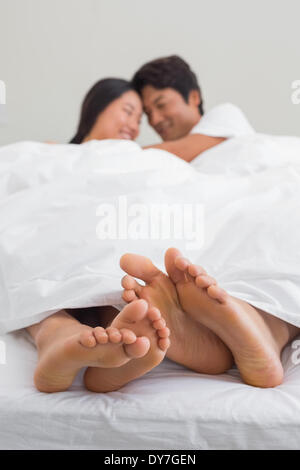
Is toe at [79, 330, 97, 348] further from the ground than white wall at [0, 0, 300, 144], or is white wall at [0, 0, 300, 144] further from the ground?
white wall at [0, 0, 300, 144]

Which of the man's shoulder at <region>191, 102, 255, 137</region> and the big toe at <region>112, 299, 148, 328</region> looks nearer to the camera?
the big toe at <region>112, 299, 148, 328</region>

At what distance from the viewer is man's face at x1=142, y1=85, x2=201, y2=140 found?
2.11 metres

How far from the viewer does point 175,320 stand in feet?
2.31

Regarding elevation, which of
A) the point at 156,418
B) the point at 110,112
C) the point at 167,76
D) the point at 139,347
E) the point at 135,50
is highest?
the point at 135,50

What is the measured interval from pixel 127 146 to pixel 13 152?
299mm

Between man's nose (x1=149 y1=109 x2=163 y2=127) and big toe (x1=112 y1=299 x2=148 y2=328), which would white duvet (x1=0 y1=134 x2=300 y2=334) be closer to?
big toe (x1=112 y1=299 x2=148 y2=328)

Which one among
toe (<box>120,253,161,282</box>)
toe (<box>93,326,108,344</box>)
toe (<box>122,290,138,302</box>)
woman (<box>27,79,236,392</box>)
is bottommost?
woman (<box>27,79,236,392</box>)

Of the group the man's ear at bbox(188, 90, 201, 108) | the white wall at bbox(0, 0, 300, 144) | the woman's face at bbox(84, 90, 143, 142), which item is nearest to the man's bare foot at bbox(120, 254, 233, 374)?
the woman's face at bbox(84, 90, 143, 142)

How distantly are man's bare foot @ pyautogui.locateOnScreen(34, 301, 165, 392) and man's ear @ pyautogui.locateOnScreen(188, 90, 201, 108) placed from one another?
168 centimetres

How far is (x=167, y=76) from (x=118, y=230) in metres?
1.39

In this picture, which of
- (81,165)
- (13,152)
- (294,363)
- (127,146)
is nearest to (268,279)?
(294,363)

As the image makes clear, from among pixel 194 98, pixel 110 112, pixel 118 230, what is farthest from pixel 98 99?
pixel 118 230

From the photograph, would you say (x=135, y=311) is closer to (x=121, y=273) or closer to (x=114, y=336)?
(x=114, y=336)
